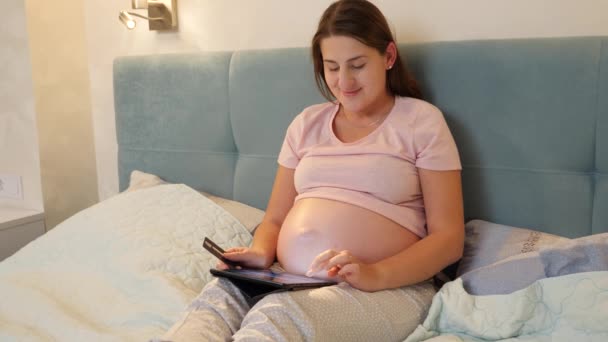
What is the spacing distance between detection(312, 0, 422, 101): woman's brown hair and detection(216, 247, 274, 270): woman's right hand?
0.50 m

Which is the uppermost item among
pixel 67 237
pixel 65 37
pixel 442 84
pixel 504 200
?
pixel 65 37

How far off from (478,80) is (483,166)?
0.20 meters

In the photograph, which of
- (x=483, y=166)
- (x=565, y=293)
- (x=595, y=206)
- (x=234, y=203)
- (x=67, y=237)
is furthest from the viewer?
(x=234, y=203)

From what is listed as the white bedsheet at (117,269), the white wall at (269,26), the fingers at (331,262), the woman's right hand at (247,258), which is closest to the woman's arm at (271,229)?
the woman's right hand at (247,258)

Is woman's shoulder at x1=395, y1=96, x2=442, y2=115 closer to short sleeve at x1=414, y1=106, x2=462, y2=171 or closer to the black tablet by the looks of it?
short sleeve at x1=414, y1=106, x2=462, y2=171

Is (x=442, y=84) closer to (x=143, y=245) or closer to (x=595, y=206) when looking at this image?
(x=595, y=206)

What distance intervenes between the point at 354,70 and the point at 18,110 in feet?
4.47

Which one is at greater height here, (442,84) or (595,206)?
(442,84)

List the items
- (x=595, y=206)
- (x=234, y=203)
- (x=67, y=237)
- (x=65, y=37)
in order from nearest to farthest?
(x=595, y=206) < (x=67, y=237) < (x=234, y=203) < (x=65, y=37)

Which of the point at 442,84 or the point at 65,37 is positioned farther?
the point at 65,37

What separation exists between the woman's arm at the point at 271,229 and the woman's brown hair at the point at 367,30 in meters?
0.33

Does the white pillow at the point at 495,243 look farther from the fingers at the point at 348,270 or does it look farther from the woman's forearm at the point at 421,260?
the fingers at the point at 348,270

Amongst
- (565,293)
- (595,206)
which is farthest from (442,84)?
(565,293)

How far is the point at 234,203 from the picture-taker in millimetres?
1685
